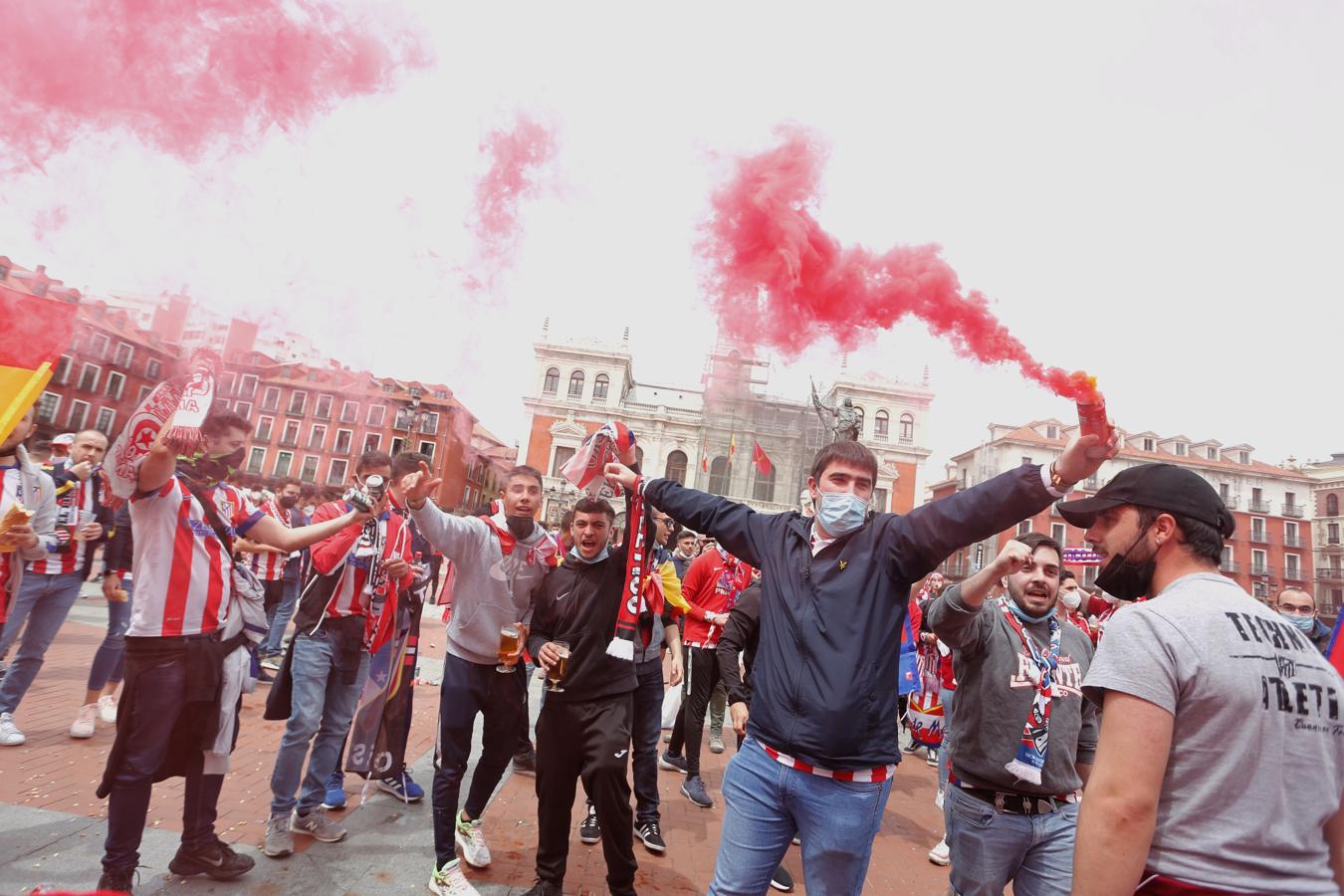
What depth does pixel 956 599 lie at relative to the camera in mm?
2717

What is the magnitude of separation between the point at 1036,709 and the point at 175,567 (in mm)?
3890

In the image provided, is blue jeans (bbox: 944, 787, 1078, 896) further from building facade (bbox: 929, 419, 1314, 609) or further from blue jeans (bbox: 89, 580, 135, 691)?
building facade (bbox: 929, 419, 1314, 609)

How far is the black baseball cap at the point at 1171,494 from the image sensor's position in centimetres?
175

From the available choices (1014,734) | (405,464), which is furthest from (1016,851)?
(405,464)

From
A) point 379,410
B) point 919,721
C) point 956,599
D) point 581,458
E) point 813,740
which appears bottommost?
point 919,721

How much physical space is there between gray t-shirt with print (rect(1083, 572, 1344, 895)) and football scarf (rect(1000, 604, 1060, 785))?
Answer: 1175 mm

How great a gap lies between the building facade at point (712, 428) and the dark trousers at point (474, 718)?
1403 inches

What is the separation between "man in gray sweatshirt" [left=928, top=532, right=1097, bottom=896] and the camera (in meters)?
2.68

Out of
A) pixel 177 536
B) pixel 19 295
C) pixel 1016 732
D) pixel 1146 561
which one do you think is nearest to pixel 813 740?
pixel 1016 732

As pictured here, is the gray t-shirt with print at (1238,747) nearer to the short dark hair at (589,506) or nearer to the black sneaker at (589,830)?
the short dark hair at (589,506)

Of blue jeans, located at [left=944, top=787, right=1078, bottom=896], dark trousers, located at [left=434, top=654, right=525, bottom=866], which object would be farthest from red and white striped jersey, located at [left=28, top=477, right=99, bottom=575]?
blue jeans, located at [left=944, top=787, right=1078, bottom=896]

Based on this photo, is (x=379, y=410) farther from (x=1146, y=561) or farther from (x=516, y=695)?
(x=1146, y=561)

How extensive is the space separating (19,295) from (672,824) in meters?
4.93

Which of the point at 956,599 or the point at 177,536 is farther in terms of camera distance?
the point at 177,536
